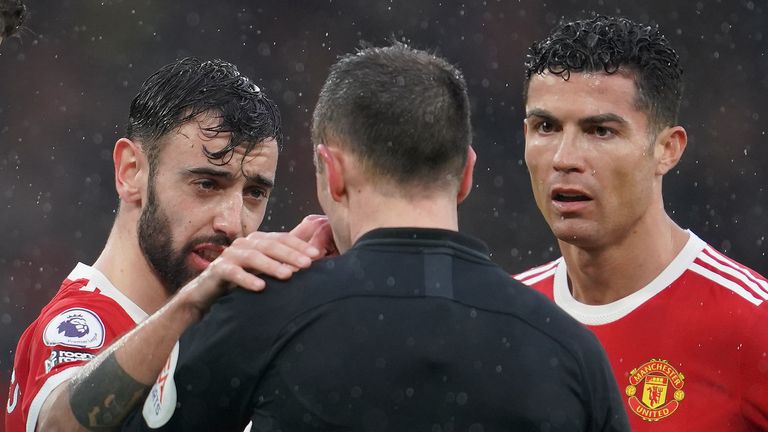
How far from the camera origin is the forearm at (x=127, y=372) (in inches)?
92.7

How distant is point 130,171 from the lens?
3.64 metres

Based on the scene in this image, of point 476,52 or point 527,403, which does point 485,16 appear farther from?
point 527,403


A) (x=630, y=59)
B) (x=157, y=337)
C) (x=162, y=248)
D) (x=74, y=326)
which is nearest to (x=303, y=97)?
(x=630, y=59)

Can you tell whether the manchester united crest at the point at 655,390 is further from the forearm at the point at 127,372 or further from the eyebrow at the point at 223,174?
the forearm at the point at 127,372

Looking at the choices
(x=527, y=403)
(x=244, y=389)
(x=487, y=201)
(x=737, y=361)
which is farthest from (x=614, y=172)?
(x=487, y=201)

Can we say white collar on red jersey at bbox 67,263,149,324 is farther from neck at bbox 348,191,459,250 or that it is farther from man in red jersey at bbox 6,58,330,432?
neck at bbox 348,191,459,250

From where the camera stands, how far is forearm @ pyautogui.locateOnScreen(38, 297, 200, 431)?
2.35 metres

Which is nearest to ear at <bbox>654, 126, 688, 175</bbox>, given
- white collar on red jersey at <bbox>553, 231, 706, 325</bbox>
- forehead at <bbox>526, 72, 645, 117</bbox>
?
forehead at <bbox>526, 72, 645, 117</bbox>

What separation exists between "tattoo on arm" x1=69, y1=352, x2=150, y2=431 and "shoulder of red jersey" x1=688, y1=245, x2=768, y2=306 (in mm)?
2140

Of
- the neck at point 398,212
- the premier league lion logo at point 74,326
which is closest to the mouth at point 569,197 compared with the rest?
the neck at point 398,212

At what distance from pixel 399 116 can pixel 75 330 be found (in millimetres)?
1402

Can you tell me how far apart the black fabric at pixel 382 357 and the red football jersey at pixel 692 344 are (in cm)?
142

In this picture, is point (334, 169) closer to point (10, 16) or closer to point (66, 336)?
point (66, 336)

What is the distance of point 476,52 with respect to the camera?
9172mm
